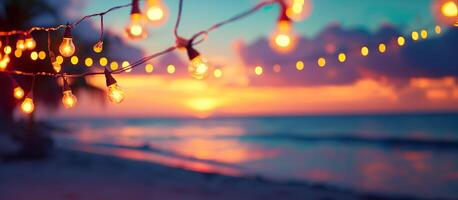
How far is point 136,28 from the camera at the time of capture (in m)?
2.43

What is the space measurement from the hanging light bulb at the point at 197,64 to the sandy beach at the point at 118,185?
511 cm

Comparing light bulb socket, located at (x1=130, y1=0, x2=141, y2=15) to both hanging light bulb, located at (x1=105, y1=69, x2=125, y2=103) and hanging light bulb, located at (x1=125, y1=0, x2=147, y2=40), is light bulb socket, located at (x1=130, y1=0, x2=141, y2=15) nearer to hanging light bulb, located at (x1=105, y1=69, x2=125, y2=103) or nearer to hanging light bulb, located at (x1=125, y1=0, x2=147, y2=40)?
hanging light bulb, located at (x1=125, y1=0, x2=147, y2=40)

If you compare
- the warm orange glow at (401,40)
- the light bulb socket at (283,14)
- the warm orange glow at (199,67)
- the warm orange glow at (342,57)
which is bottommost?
the warm orange glow at (199,67)

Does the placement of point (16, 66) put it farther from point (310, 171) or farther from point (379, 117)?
point (379, 117)

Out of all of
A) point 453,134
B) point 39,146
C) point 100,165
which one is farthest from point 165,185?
point 453,134

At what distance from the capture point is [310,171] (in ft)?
45.5

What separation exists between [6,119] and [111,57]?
3.34m

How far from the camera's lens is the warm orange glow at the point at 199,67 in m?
2.27

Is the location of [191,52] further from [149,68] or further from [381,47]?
[149,68]

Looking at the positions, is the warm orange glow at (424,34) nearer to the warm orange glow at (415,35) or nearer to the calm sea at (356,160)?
the warm orange glow at (415,35)

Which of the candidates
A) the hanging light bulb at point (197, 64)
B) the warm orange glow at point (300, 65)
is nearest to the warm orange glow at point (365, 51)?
the warm orange glow at point (300, 65)

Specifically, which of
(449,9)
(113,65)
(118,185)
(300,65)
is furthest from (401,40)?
(118,185)

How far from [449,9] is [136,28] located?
155 cm

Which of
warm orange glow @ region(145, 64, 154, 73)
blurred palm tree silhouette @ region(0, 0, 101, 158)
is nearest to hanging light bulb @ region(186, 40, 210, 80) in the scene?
warm orange glow @ region(145, 64, 154, 73)
